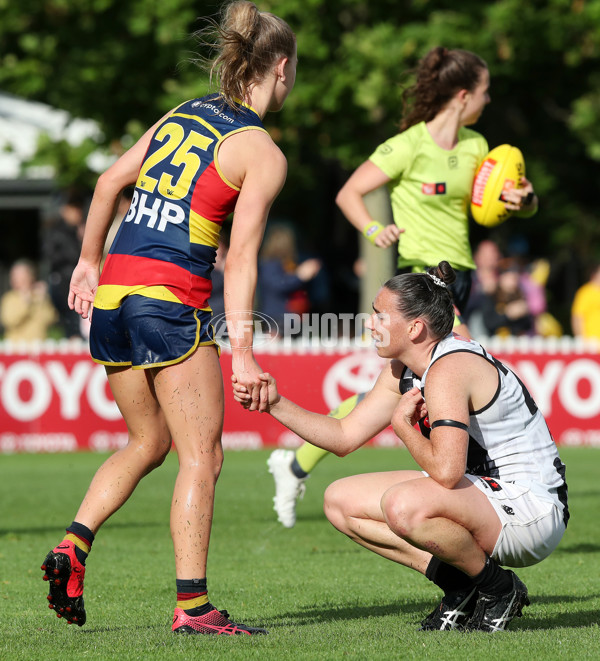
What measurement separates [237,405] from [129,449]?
816 centimetres

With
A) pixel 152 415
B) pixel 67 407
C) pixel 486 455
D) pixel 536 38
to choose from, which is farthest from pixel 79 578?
pixel 536 38

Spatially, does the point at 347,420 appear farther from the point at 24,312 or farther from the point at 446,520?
the point at 24,312

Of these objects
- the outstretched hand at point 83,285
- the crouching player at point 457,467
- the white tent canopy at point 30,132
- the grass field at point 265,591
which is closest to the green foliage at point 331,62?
the white tent canopy at point 30,132

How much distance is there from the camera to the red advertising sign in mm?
12992

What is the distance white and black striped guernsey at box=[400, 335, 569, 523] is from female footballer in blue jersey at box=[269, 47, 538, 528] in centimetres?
219

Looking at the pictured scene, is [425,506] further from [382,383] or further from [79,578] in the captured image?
[79,578]

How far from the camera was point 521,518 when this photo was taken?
4504 mm

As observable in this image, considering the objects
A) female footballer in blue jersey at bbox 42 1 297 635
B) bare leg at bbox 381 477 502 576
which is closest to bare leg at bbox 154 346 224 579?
female footballer in blue jersey at bbox 42 1 297 635

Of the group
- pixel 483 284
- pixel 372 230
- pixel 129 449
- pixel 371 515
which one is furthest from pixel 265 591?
pixel 483 284

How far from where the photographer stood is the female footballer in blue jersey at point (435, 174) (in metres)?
6.81

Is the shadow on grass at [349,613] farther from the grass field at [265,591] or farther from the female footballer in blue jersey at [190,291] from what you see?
the female footballer in blue jersey at [190,291]

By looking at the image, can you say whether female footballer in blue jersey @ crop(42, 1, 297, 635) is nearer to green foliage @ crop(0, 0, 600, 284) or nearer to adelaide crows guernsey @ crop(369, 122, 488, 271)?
adelaide crows guernsey @ crop(369, 122, 488, 271)

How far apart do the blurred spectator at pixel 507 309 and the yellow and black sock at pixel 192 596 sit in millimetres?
10440

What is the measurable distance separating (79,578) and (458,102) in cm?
364
